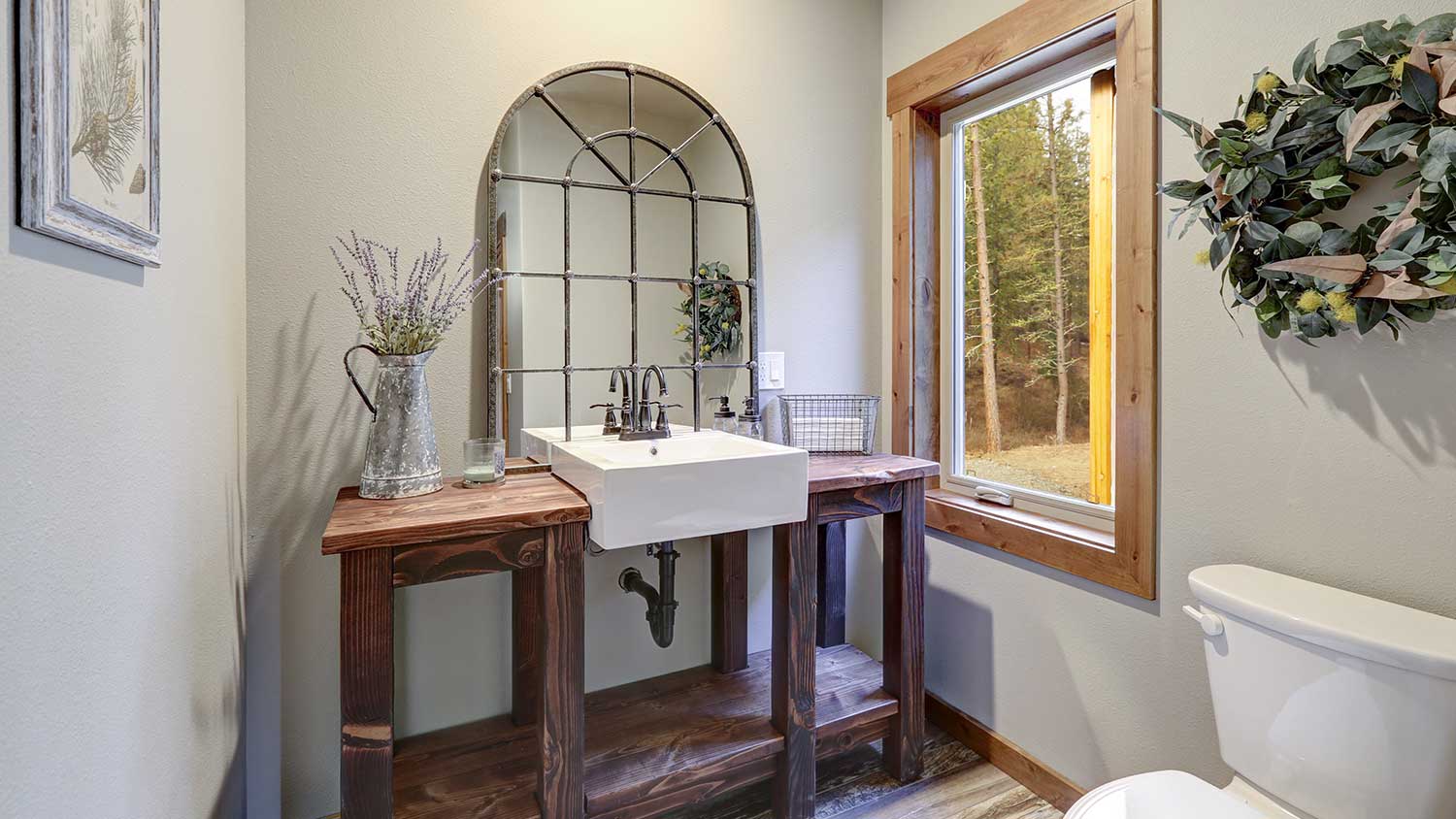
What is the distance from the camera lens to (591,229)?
1775 mm

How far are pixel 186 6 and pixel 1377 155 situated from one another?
1.89 meters

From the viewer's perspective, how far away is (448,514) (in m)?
1.24

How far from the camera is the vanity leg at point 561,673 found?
1296mm

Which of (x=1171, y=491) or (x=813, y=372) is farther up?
(x=813, y=372)

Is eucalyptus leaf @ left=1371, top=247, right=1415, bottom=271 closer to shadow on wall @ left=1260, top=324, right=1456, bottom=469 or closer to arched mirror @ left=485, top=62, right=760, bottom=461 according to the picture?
shadow on wall @ left=1260, top=324, right=1456, bottom=469

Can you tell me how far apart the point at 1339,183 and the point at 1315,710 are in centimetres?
85

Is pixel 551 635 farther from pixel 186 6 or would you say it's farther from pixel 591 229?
pixel 186 6

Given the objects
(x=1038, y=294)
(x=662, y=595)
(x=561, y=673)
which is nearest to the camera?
(x=561, y=673)

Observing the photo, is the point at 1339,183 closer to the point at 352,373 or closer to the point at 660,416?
the point at 660,416

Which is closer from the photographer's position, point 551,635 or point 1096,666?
point 551,635

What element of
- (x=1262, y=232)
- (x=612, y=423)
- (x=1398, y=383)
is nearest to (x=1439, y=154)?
(x=1262, y=232)

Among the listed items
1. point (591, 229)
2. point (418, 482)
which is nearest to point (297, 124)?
point (591, 229)

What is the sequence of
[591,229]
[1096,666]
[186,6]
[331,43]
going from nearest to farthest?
[186,6] < [331,43] < [1096,666] < [591,229]

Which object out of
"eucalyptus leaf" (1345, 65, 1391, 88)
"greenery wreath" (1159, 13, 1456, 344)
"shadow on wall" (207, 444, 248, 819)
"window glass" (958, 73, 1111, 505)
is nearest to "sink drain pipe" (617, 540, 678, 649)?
"shadow on wall" (207, 444, 248, 819)
